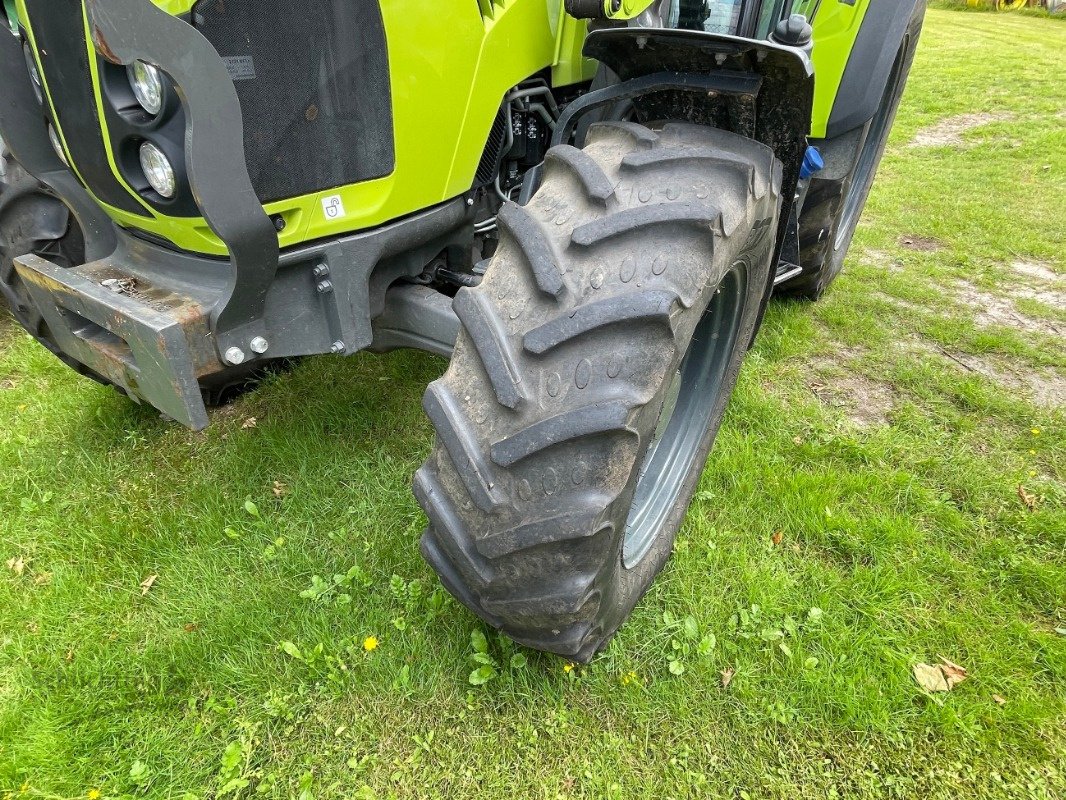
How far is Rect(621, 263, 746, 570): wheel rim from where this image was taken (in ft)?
7.14

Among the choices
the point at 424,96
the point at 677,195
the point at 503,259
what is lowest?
the point at 503,259

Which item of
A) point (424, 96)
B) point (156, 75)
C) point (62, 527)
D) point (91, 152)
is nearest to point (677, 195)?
point (424, 96)

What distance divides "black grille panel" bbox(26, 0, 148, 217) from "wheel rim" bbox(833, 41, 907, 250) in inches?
127

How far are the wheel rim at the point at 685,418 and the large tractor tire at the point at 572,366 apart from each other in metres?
0.49

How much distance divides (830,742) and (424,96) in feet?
6.05

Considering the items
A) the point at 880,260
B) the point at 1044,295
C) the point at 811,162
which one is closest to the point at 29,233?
the point at 811,162

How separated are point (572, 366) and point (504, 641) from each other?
919 millimetres

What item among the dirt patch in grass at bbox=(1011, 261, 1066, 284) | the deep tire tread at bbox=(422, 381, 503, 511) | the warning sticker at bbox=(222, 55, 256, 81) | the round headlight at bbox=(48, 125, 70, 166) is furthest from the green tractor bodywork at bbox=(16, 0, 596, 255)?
the dirt patch in grass at bbox=(1011, 261, 1066, 284)

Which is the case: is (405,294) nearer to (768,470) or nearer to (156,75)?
(156,75)

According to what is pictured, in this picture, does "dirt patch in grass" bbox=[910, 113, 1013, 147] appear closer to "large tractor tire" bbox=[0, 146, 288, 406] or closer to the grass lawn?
the grass lawn

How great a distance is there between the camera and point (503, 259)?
156 centimetres

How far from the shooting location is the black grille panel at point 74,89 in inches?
56.2

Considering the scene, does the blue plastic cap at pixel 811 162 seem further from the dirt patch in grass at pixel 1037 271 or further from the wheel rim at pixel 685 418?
the dirt patch in grass at pixel 1037 271

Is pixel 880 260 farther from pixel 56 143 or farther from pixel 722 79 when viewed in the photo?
pixel 56 143
